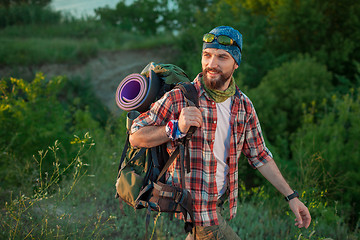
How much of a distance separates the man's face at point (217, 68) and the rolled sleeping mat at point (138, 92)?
0.39 metres

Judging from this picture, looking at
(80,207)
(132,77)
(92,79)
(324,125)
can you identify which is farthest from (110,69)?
(132,77)

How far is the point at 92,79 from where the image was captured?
56.5 feet

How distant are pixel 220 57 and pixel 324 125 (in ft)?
18.6

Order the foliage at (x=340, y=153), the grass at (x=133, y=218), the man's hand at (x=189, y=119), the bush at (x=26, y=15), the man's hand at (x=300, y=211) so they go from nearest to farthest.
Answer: the man's hand at (x=189, y=119) < the man's hand at (x=300, y=211) < the grass at (x=133, y=218) < the foliage at (x=340, y=153) < the bush at (x=26, y=15)

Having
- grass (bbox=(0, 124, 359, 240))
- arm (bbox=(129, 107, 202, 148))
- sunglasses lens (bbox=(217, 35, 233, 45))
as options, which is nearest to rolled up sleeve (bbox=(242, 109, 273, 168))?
sunglasses lens (bbox=(217, 35, 233, 45))

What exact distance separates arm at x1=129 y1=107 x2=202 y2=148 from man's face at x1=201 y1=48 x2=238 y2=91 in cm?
36

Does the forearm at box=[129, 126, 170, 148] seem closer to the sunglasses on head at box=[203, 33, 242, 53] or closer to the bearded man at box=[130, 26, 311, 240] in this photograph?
the bearded man at box=[130, 26, 311, 240]

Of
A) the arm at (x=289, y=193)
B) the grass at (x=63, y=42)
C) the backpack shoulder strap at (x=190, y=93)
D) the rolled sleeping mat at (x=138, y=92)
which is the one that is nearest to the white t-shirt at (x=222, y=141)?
the backpack shoulder strap at (x=190, y=93)

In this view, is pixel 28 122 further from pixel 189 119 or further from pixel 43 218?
pixel 189 119

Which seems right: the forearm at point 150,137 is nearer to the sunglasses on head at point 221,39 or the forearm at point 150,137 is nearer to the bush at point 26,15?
the sunglasses on head at point 221,39

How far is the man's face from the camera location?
2.28 m

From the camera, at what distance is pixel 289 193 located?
250 centimetres

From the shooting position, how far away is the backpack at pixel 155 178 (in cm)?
212

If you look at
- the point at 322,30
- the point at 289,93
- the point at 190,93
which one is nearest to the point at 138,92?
the point at 190,93
